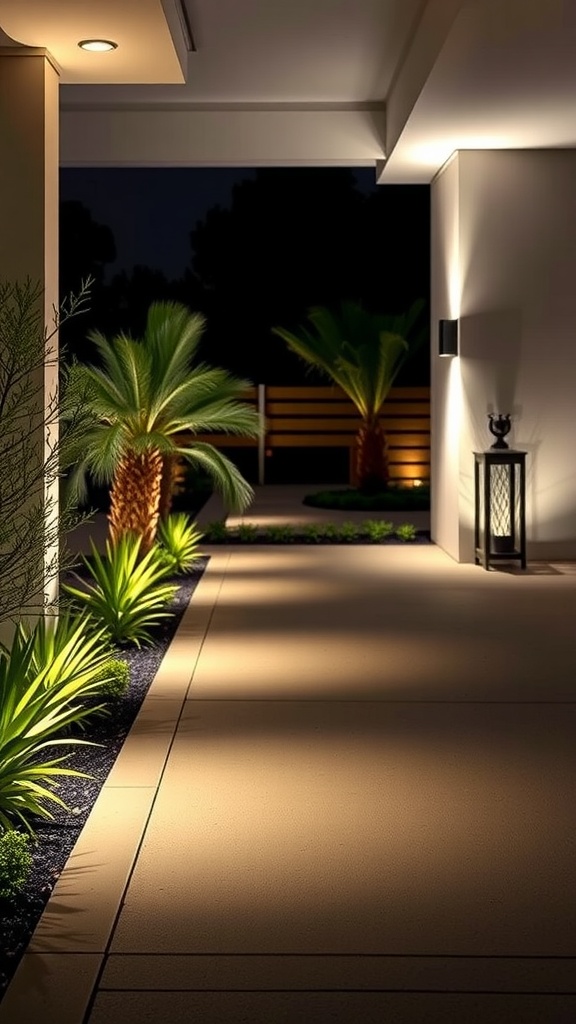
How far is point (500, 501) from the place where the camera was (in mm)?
13141

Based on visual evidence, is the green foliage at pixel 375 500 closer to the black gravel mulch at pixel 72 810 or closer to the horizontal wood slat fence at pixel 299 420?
the horizontal wood slat fence at pixel 299 420

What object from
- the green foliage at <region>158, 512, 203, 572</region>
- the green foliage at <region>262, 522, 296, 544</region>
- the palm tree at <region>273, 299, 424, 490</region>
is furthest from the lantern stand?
the palm tree at <region>273, 299, 424, 490</region>

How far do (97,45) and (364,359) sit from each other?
1354cm

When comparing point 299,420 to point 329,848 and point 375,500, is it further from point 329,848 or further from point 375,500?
point 329,848

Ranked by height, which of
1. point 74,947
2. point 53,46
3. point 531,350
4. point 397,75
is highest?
point 397,75

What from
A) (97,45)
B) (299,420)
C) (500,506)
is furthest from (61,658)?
(299,420)

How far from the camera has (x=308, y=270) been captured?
3127 cm

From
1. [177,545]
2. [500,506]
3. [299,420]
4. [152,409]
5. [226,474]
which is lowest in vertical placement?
[177,545]

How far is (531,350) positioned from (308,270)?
1875cm

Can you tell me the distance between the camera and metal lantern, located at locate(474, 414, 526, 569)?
40.9 ft

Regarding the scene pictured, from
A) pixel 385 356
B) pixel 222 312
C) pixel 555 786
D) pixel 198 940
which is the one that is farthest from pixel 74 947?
pixel 222 312

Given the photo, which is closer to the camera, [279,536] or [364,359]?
[279,536]

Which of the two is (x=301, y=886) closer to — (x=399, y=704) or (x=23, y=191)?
(x=399, y=704)

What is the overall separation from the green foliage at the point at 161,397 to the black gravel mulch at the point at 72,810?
127 inches
